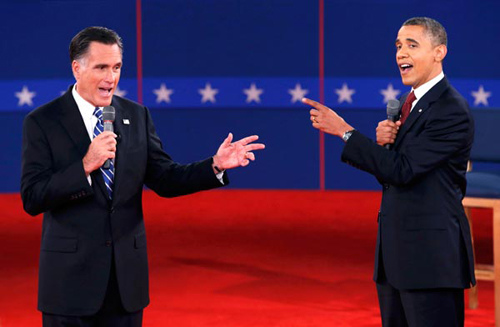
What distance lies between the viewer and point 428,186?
3035 mm

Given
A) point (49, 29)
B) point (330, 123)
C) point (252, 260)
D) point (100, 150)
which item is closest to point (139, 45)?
point (49, 29)

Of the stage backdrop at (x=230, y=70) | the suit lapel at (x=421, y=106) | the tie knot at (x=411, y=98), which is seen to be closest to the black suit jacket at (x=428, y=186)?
the suit lapel at (x=421, y=106)

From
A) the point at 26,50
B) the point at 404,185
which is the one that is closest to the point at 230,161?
the point at 404,185

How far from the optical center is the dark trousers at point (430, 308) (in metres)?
3.03

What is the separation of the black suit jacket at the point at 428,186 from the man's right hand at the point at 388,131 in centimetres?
2

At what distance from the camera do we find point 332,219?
7.32m

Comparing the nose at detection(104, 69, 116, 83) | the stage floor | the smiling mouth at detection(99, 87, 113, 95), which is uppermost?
the nose at detection(104, 69, 116, 83)

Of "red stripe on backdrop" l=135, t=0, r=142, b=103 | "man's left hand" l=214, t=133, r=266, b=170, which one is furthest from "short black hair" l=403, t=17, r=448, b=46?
"red stripe on backdrop" l=135, t=0, r=142, b=103

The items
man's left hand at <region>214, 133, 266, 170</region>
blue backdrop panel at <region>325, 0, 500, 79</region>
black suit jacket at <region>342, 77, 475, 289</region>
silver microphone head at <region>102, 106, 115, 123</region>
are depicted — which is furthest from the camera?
blue backdrop panel at <region>325, 0, 500, 79</region>

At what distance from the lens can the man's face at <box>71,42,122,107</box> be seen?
264 cm

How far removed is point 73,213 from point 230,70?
245 inches

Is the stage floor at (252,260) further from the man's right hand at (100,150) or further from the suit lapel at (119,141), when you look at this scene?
the man's right hand at (100,150)

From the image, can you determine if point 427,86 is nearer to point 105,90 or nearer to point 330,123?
point 330,123

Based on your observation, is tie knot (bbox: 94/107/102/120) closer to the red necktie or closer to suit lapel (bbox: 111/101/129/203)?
suit lapel (bbox: 111/101/129/203)
